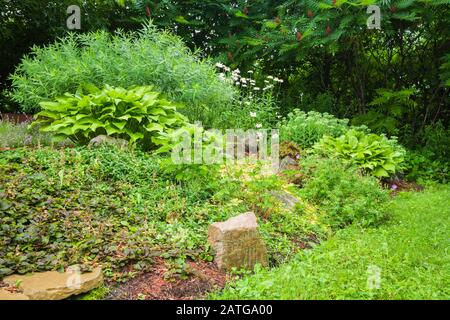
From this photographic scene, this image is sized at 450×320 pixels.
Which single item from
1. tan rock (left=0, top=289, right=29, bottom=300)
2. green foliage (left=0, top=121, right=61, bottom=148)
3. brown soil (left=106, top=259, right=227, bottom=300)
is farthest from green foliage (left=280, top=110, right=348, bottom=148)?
tan rock (left=0, top=289, right=29, bottom=300)

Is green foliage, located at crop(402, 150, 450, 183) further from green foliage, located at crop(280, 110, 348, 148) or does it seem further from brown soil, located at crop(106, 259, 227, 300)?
brown soil, located at crop(106, 259, 227, 300)

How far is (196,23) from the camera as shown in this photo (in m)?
10.5

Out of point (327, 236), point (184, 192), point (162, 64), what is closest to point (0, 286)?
point (184, 192)

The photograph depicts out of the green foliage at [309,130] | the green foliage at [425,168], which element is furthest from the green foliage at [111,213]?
the green foliage at [425,168]

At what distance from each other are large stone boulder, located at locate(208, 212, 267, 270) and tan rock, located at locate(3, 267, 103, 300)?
3.26 feet

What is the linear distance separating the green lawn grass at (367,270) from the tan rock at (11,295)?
4.41 feet

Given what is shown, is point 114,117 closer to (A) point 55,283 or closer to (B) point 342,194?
(B) point 342,194

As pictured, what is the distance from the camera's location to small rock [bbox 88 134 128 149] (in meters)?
6.16

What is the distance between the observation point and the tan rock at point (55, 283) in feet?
10.4

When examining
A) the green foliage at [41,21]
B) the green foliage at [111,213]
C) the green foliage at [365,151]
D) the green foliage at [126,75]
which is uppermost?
the green foliage at [41,21]

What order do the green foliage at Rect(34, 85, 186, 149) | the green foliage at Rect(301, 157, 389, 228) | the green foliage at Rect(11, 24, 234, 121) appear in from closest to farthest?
the green foliage at Rect(301, 157, 389, 228) → the green foliage at Rect(34, 85, 186, 149) → the green foliage at Rect(11, 24, 234, 121)

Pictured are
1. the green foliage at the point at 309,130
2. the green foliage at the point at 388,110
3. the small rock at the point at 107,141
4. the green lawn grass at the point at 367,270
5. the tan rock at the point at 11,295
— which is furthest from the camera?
the green foliage at the point at 388,110

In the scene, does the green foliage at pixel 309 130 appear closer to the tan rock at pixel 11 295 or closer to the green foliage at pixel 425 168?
the green foliage at pixel 425 168

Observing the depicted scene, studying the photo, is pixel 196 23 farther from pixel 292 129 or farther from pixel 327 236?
pixel 327 236
